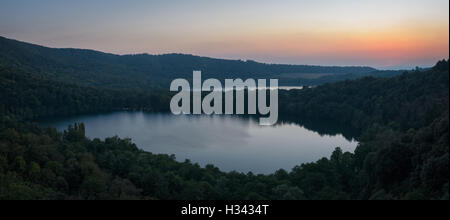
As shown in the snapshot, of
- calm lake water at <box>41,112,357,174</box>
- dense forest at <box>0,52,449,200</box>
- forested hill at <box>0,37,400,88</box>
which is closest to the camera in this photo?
dense forest at <box>0,52,449,200</box>

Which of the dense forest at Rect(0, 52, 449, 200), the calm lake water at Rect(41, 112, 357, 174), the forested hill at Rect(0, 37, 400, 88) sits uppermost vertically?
the forested hill at Rect(0, 37, 400, 88)

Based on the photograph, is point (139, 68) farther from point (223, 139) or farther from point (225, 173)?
point (225, 173)

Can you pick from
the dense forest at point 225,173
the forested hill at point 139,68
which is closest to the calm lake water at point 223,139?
the dense forest at point 225,173

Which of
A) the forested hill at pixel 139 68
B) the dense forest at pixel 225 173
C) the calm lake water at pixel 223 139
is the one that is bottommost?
the calm lake water at pixel 223 139

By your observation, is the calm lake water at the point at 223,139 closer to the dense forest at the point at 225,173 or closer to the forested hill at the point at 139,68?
the dense forest at the point at 225,173

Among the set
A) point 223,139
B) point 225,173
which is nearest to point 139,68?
point 223,139

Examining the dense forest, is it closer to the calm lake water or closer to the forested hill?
the calm lake water

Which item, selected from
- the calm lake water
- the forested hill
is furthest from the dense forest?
the forested hill
